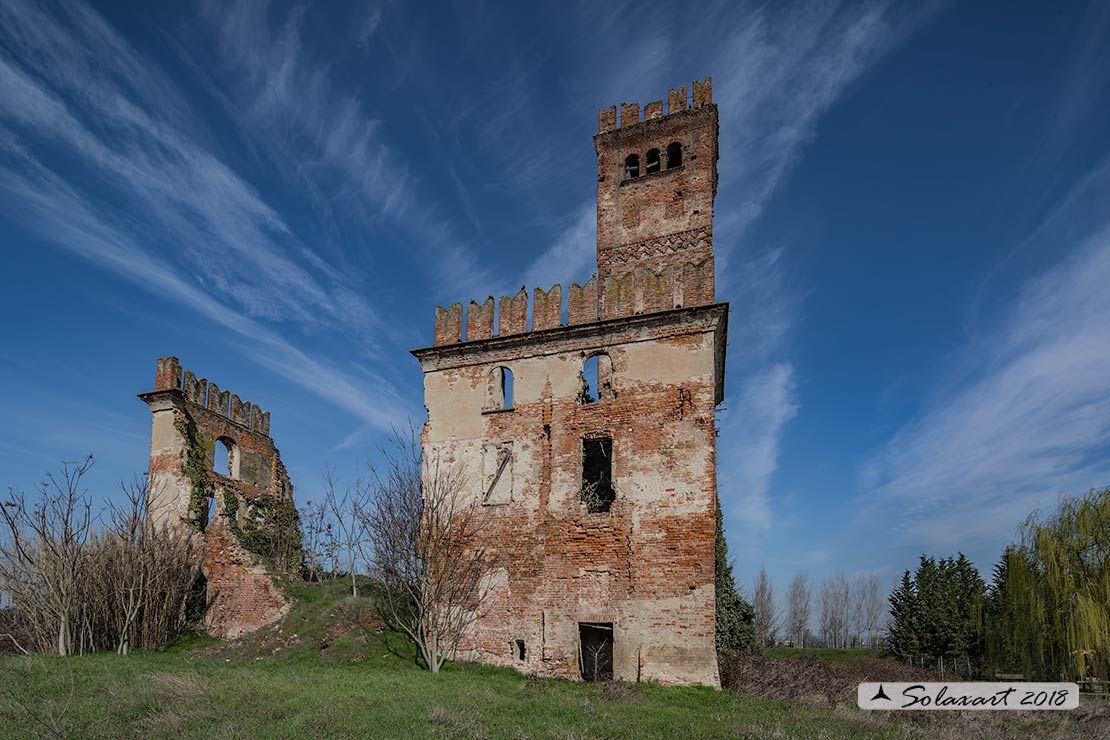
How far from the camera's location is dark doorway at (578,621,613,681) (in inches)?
611

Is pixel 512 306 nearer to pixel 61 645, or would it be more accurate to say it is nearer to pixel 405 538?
pixel 405 538

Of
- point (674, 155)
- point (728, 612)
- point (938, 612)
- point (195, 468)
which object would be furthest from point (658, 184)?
point (938, 612)

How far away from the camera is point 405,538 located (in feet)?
56.2

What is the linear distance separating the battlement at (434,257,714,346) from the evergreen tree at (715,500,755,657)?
5.65 m

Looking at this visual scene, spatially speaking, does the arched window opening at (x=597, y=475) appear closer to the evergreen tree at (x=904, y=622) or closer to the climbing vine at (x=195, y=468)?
A: the climbing vine at (x=195, y=468)

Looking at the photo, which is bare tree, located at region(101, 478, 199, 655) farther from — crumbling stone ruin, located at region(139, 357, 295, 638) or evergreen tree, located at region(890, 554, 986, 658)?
evergreen tree, located at region(890, 554, 986, 658)

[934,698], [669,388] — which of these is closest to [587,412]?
[669,388]

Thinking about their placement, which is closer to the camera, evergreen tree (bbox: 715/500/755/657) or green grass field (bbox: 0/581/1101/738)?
green grass field (bbox: 0/581/1101/738)

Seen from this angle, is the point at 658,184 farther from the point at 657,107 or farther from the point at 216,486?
the point at 216,486

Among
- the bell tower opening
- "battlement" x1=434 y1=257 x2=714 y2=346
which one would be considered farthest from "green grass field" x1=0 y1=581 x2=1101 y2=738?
the bell tower opening

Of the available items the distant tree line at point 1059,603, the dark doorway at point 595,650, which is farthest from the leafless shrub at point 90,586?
the distant tree line at point 1059,603

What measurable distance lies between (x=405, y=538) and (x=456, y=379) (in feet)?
13.3

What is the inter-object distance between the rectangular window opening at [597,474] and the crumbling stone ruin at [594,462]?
5cm

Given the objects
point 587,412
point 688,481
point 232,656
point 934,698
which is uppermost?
point 587,412
